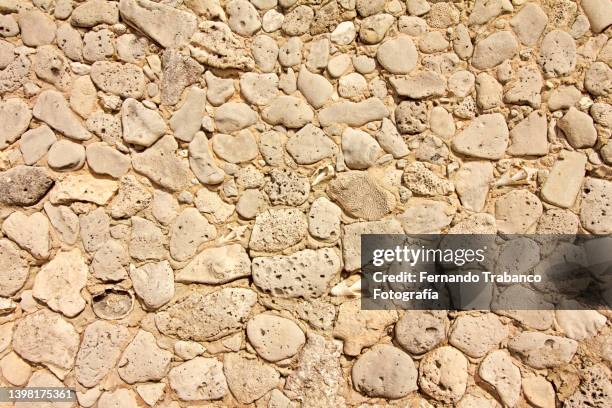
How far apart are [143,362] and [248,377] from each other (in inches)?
17.2

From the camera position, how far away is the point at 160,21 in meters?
2.01

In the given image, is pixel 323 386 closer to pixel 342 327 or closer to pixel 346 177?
pixel 342 327

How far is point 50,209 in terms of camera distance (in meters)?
1.99

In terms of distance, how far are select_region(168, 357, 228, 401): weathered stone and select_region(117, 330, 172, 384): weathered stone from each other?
0.20ft

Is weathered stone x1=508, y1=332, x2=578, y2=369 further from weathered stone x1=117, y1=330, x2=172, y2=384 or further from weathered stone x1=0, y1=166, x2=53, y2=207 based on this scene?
weathered stone x1=0, y1=166, x2=53, y2=207

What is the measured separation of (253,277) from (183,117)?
74 cm

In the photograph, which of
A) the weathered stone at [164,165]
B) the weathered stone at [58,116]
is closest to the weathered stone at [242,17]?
the weathered stone at [164,165]

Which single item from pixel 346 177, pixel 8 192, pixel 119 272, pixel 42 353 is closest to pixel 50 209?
pixel 8 192

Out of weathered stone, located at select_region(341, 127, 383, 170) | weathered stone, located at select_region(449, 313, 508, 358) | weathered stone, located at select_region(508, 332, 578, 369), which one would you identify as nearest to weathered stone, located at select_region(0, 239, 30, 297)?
weathered stone, located at select_region(341, 127, 383, 170)

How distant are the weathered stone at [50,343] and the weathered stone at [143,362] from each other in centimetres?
22

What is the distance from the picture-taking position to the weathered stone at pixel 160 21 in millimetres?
2008

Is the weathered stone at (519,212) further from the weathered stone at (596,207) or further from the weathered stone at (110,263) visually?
the weathered stone at (110,263)

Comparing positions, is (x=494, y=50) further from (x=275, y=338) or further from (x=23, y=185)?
(x=23, y=185)

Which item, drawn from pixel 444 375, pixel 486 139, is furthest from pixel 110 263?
pixel 486 139
